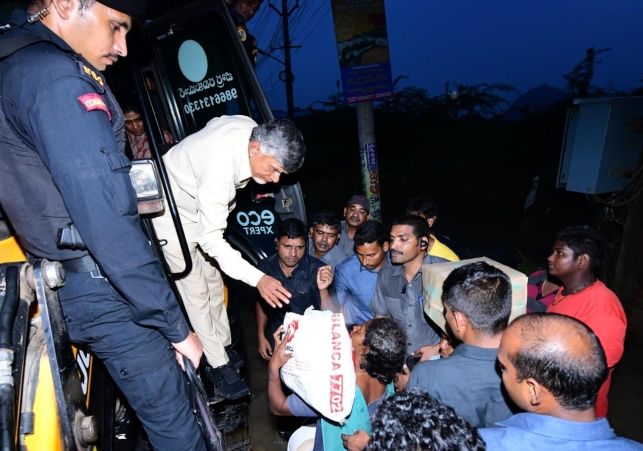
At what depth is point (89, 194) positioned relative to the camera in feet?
4.22

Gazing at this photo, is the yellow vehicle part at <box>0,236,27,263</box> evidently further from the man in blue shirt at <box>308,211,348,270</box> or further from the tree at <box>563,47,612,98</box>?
the tree at <box>563,47,612,98</box>

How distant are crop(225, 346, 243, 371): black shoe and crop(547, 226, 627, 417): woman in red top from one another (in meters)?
2.06

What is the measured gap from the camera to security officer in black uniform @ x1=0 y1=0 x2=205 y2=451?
1279 millimetres

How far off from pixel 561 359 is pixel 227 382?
76.4 inches

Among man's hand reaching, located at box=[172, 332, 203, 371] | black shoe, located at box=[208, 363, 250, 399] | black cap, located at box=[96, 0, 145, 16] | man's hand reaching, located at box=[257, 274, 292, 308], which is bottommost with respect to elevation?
black shoe, located at box=[208, 363, 250, 399]

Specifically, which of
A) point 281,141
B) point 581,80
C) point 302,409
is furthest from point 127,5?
point 581,80

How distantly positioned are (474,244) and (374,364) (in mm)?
6934

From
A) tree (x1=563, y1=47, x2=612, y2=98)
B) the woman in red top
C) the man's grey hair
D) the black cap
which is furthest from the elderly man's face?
tree (x1=563, y1=47, x2=612, y2=98)

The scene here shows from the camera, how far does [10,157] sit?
4.43 feet

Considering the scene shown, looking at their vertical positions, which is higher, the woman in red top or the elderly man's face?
the elderly man's face

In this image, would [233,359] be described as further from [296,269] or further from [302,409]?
[302,409]

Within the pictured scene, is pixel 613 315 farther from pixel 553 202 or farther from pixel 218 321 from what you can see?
pixel 553 202

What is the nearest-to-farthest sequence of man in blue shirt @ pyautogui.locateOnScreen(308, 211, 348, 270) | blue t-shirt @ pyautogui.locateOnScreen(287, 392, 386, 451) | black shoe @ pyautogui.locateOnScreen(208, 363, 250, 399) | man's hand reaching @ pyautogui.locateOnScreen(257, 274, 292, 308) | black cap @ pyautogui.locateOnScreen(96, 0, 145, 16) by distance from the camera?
black cap @ pyautogui.locateOnScreen(96, 0, 145, 16)
blue t-shirt @ pyautogui.locateOnScreen(287, 392, 386, 451)
man's hand reaching @ pyautogui.locateOnScreen(257, 274, 292, 308)
black shoe @ pyautogui.locateOnScreen(208, 363, 250, 399)
man in blue shirt @ pyautogui.locateOnScreen(308, 211, 348, 270)

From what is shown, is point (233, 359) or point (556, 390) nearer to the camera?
point (556, 390)
